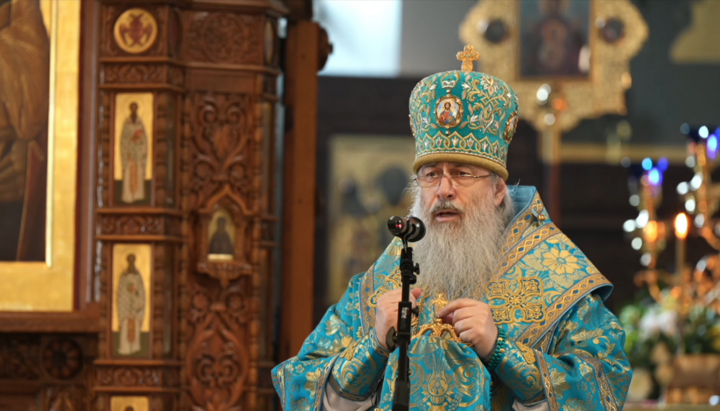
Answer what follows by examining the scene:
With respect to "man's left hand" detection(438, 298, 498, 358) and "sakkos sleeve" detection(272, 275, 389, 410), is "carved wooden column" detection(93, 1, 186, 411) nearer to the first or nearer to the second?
"sakkos sleeve" detection(272, 275, 389, 410)

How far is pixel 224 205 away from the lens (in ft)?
16.5

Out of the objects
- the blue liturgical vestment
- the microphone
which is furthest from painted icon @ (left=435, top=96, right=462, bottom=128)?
the microphone

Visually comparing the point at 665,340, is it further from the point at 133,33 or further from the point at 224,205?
the point at 133,33

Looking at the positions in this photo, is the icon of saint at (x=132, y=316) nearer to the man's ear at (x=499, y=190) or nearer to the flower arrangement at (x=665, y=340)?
the man's ear at (x=499, y=190)

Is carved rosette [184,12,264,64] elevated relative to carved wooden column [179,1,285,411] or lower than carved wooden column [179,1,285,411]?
elevated

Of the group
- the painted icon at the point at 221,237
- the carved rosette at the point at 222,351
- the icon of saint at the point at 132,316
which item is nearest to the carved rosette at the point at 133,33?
the painted icon at the point at 221,237

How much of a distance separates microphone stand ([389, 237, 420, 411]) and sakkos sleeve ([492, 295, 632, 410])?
0.47 m

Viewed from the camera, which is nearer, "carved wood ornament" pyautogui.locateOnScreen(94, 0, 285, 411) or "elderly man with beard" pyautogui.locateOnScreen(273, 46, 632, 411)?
"elderly man with beard" pyautogui.locateOnScreen(273, 46, 632, 411)

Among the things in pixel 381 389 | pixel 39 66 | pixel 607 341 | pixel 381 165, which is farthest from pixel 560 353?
pixel 381 165

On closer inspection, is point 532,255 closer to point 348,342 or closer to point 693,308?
point 348,342

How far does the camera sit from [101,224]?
195 inches

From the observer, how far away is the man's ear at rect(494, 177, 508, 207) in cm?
388

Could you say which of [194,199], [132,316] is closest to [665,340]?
[194,199]

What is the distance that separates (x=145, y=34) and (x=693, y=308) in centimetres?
455
